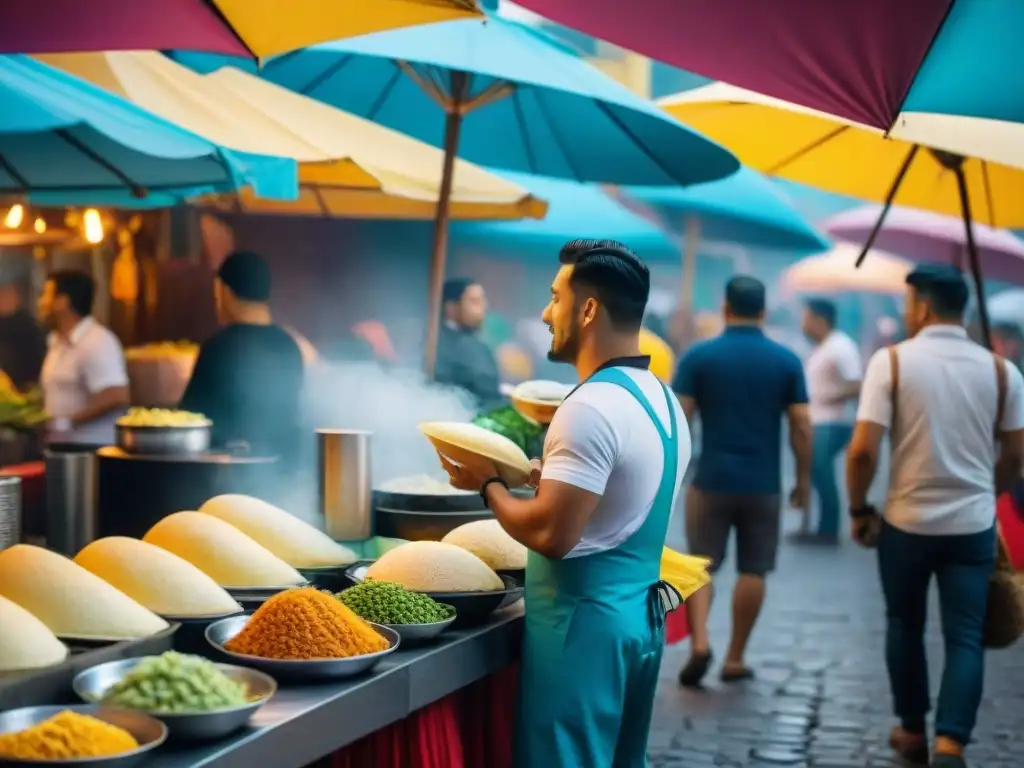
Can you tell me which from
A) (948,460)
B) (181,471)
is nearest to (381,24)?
(181,471)

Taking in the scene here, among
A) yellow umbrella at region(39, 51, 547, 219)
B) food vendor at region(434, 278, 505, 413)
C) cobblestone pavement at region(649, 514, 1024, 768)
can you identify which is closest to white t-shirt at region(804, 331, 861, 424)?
cobblestone pavement at region(649, 514, 1024, 768)

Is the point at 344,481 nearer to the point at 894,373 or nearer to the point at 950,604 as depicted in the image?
the point at 894,373

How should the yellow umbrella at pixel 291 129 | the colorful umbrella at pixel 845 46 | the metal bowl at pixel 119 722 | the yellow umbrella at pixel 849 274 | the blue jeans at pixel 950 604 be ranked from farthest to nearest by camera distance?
the yellow umbrella at pixel 849 274
the yellow umbrella at pixel 291 129
the blue jeans at pixel 950 604
the colorful umbrella at pixel 845 46
the metal bowl at pixel 119 722

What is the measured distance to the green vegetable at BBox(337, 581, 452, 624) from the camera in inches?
143

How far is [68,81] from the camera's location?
5.77m

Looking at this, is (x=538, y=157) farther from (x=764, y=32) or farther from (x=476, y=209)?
(x=764, y=32)

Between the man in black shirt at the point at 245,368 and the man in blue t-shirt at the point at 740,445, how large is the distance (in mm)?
2223

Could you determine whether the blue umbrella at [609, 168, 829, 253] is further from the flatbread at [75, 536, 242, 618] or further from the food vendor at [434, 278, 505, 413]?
the flatbread at [75, 536, 242, 618]

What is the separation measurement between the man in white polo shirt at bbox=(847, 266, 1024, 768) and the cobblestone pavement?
0.48 meters

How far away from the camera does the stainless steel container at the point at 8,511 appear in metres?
4.05

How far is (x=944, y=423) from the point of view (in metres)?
6.00

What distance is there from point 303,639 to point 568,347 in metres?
1.05

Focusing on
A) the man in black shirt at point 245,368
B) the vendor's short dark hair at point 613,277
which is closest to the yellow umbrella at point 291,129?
the man in black shirt at point 245,368

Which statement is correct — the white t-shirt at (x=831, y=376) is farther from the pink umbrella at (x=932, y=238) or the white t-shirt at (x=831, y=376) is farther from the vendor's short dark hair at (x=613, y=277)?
the vendor's short dark hair at (x=613, y=277)
